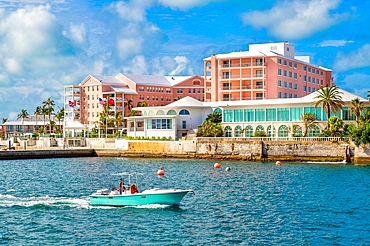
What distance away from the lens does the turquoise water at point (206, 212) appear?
106 feet

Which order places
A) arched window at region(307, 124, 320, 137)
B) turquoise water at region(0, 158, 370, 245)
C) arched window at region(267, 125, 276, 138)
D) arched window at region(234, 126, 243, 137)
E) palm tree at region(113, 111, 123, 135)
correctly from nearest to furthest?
turquoise water at region(0, 158, 370, 245) < arched window at region(307, 124, 320, 137) < arched window at region(267, 125, 276, 138) < arched window at region(234, 126, 243, 137) < palm tree at region(113, 111, 123, 135)

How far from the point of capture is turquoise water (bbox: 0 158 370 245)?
3219 centimetres

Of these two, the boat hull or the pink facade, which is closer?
the boat hull

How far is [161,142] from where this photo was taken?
321 feet

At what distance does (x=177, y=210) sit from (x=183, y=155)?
176ft

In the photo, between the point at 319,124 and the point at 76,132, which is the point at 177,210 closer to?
the point at 319,124

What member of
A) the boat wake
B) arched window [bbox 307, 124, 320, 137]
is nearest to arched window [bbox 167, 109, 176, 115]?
arched window [bbox 307, 124, 320, 137]

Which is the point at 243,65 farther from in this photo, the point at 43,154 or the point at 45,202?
the point at 45,202

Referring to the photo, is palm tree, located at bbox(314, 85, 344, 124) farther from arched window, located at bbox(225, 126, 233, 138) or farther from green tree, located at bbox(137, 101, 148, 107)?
green tree, located at bbox(137, 101, 148, 107)

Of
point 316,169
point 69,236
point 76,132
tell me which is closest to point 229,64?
point 76,132

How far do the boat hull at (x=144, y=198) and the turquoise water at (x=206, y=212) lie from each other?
46cm

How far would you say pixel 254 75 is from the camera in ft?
384

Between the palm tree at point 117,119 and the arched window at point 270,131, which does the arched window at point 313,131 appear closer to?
the arched window at point 270,131

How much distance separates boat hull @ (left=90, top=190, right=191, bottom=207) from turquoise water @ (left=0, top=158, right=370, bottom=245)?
1.52 ft
